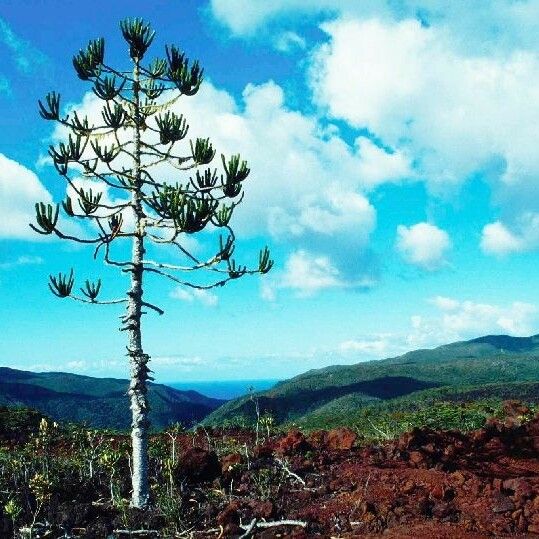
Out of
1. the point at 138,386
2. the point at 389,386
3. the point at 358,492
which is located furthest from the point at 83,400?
the point at 358,492

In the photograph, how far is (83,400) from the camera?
262ft

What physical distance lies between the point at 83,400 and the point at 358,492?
256 feet

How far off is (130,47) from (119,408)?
233 feet

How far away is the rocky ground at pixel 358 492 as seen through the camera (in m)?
7.57

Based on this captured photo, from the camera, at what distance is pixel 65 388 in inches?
3976

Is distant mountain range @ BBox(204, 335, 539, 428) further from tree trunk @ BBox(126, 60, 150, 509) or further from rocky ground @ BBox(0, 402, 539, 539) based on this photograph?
tree trunk @ BBox(126, 60, 150, 509)

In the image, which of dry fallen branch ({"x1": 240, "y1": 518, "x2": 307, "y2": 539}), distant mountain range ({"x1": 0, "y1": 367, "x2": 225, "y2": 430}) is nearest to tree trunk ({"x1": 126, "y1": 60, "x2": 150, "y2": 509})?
dry fallen branch ({"x1": 240, "y1": 518, "x2": 307, "y2": 539})

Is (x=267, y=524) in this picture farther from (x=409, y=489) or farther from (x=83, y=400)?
(x=83, y=400)

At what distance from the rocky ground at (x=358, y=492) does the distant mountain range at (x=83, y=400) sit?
44411mm

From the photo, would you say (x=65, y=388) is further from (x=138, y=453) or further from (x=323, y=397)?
(x=138, y=453)

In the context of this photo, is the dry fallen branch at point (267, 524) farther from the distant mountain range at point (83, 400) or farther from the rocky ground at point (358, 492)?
the distant mountain range at point (83, 400)

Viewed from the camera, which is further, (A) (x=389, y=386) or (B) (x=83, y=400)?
(A) (x=389, y=386)

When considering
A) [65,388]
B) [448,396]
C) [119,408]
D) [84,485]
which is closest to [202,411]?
[119,408]

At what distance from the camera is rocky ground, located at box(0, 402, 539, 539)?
7.57 m
